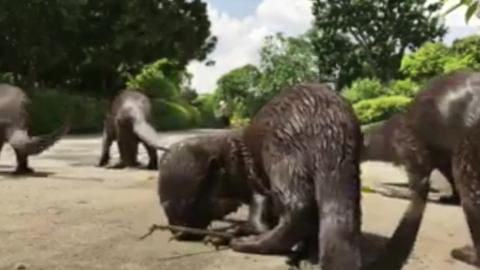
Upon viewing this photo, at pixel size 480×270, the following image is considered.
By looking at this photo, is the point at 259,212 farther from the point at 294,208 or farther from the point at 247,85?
the point at 247,85

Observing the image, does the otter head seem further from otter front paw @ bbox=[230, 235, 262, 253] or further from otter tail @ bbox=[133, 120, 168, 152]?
otter tail @ bbox=[133, 120, 168, 152]

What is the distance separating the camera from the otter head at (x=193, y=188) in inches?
207

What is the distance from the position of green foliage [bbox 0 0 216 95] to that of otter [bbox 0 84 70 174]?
1677 cm

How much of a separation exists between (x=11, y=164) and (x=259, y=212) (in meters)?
8.02

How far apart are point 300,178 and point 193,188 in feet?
3.39

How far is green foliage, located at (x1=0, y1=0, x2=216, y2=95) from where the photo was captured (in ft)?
91.6

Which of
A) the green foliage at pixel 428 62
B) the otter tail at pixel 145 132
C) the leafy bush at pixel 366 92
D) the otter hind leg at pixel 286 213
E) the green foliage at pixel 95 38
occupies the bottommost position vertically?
the otter hind leg at pixel 286 213

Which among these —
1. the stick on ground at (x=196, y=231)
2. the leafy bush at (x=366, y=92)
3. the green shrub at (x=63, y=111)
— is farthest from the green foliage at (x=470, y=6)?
the green shrub at (x=63, y=111)

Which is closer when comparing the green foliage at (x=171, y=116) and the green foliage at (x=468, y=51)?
the green foliage at (x=468, y=51)

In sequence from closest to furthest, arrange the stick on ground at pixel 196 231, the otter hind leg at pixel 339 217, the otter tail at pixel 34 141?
the otter hind leg at pixel 339 217, the stick on ground at pixel 196 231, the otter tail at pixel 34 141

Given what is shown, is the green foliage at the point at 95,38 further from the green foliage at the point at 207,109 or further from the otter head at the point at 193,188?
the otter head at the point at 193,188

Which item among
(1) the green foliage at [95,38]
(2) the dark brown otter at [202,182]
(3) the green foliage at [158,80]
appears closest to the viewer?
(2) the dark brown otter at [202,182]

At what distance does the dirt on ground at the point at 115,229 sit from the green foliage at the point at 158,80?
884 inches

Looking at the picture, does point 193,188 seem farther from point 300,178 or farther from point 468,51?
point 468,51
